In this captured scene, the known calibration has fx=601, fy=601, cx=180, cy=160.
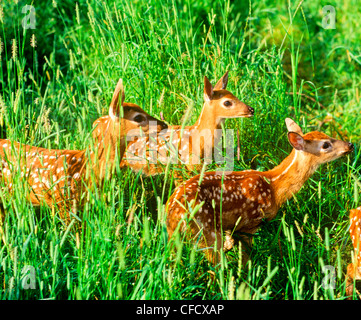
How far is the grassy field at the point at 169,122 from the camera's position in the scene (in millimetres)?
3281

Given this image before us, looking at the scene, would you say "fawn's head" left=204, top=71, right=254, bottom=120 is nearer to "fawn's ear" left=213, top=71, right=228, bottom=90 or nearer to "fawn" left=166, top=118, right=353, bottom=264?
"fawn's ear" left=213, top=71, right=228, bottom=90

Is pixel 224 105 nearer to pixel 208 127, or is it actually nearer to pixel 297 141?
pixel 208 127

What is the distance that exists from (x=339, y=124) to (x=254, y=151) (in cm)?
165

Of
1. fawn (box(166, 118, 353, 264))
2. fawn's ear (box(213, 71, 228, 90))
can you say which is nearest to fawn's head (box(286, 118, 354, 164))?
fawn (box(166, 118, 353, 264))

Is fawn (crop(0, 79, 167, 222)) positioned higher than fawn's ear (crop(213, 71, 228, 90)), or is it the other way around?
fawn's ear (crop(213, 71, 228, 90))

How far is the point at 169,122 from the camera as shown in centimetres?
514

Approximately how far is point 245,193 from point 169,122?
132 cm

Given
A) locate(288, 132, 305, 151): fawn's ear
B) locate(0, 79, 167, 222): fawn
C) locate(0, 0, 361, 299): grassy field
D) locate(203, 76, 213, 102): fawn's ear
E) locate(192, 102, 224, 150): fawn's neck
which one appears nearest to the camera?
locate(0, 0, 361, 299): grassy field

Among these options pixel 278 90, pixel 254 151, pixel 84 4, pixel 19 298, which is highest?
pixel 84 4

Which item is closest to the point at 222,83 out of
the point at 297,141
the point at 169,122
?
the point at 169,122

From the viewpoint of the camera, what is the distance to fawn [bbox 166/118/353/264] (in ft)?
12.4

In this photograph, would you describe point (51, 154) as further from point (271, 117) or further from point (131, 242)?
point (271, 117)
